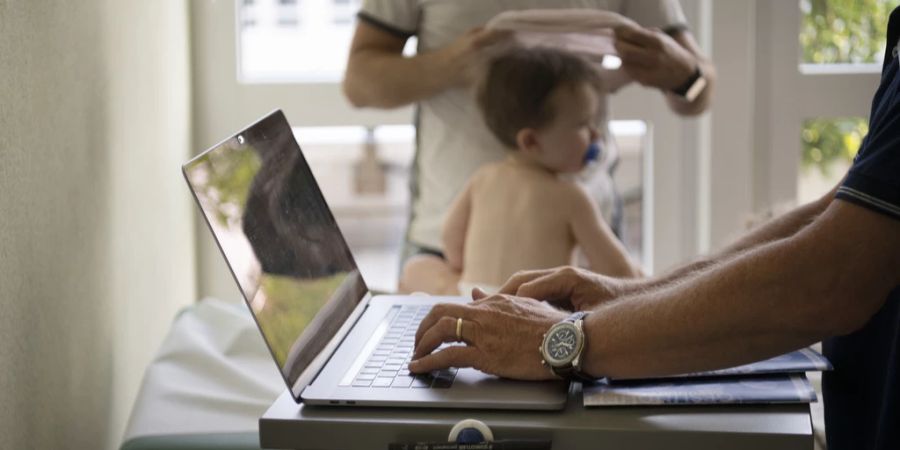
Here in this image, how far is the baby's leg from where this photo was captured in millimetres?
2246

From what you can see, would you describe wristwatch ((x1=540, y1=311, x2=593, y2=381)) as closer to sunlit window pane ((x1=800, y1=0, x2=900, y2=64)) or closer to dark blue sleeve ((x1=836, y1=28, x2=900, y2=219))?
dark blue sleeve ((x1=836, y1=28, x2=900, y2=219))

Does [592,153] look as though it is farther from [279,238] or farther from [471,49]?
[279,238]

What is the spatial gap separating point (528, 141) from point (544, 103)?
8 centimetres

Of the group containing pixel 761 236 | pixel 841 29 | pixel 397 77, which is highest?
pixel 841 29

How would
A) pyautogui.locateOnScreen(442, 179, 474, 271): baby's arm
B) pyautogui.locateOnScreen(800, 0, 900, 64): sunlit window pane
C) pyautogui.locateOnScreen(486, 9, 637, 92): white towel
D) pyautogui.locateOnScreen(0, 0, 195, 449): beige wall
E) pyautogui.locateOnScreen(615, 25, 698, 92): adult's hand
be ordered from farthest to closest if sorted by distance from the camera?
pyautogui.locateOnScreen(800, 0, 900, 64): sunlit window pane → pyautogui.locateOnScreen(442, 179, 474, 271): baby's arm → pyautogui.locateOnScreen(615, 25, 698, 92): adult's hand → pyautogui.locateOnScreen(486, 9, 637, 92): white towel → pyautogui.locateOnScreen(0, 0, 195, 449): beige wall

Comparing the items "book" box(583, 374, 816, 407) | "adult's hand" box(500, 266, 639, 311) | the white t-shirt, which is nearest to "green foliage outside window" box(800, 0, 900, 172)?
the white t-shirt

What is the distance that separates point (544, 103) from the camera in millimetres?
2180

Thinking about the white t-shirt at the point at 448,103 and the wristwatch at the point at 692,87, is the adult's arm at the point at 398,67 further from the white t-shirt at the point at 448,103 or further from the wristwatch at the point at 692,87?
the wristwatch at the point at 692,87

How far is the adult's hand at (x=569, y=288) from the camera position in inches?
54.3

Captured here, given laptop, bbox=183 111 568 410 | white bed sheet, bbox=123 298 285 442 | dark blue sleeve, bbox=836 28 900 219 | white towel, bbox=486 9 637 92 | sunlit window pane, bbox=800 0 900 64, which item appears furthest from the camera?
sunlit window pane, bbox=800 0 900 64

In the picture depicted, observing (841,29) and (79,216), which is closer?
(79,216)

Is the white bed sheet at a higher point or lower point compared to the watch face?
lower

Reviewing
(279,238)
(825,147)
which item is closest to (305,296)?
(279,238)

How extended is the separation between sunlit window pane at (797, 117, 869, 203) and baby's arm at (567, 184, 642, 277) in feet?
3.39
